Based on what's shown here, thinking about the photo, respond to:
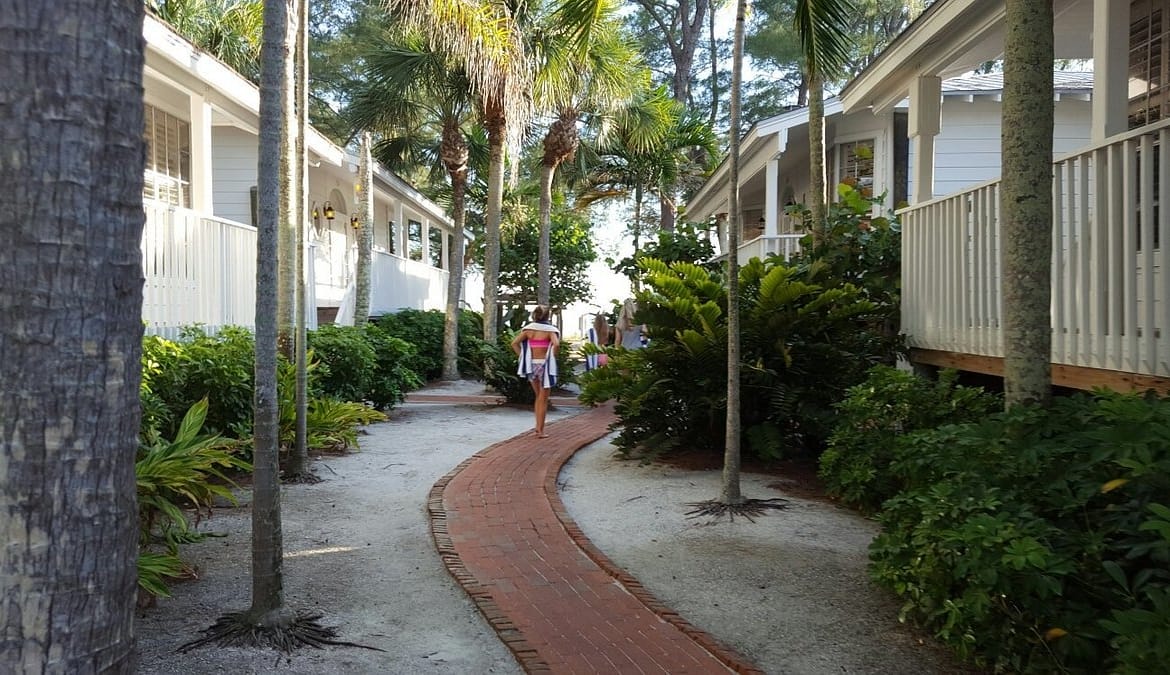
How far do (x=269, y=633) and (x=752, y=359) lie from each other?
508 centimetres

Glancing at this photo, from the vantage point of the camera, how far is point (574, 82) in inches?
678

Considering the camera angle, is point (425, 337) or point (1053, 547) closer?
point (1053, 547)

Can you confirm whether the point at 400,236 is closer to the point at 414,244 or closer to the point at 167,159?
the point at 414,244

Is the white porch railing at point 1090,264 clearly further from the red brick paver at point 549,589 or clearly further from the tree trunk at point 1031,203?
the red brick paver at point 549,589

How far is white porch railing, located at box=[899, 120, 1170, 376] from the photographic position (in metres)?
4.61

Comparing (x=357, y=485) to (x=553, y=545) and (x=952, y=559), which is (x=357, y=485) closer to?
(x=553, y=545)

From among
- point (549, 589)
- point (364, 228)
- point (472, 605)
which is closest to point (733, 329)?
point (549, 589)

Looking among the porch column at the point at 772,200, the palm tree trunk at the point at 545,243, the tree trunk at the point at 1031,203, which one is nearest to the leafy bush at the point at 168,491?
the tree trunk at the point at 1031,203

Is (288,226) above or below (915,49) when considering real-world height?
below

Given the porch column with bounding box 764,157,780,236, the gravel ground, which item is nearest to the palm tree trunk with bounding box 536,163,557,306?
the porch column with bounding box 764,157,780,236

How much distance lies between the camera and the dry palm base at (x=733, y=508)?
6363 millimetres

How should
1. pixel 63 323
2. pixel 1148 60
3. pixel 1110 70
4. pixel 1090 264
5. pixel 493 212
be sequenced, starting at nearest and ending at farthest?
pixel 63 323 → pixel 1090 264 → pixel 1110 70 → pixel 1148 60 → pixel 493 212

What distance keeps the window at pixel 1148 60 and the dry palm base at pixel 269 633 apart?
838 cm

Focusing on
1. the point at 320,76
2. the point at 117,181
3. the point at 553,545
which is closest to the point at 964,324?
the point at 553,545
